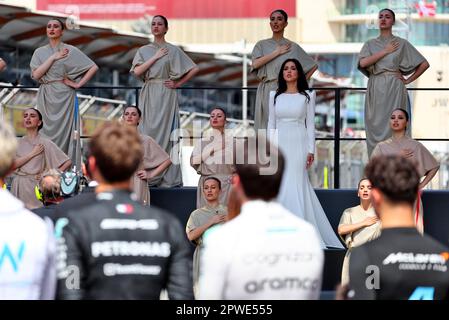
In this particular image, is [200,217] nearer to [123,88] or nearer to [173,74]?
[123,88]

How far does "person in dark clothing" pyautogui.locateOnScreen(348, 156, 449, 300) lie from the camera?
4223 millimetres

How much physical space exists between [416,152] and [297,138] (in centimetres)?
87

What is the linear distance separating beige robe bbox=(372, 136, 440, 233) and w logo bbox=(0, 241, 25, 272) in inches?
231

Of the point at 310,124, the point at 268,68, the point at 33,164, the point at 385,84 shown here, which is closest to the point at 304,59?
the point at 268,68

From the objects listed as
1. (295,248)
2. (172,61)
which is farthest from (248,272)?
(172,61)

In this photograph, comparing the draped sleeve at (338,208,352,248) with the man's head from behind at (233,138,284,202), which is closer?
the man's head from behind at (233,138,284,202)

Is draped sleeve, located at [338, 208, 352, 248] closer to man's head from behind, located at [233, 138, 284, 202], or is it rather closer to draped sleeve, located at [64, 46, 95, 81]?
draped sleeve, located at [64, 46, 95, 81]

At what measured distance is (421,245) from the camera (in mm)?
4254

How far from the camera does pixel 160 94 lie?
11195 mm

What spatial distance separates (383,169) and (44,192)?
247 cm

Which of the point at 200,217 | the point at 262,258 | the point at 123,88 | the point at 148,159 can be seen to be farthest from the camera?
the point at 123,88

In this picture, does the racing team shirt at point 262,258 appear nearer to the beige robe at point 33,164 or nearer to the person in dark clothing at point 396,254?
the person in dark clothing at point 396,254

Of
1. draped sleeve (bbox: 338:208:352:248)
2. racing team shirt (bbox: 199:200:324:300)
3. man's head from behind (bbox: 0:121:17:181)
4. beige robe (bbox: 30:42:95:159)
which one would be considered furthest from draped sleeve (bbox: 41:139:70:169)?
racing team shirt (bbox: 199:200:324:300)
